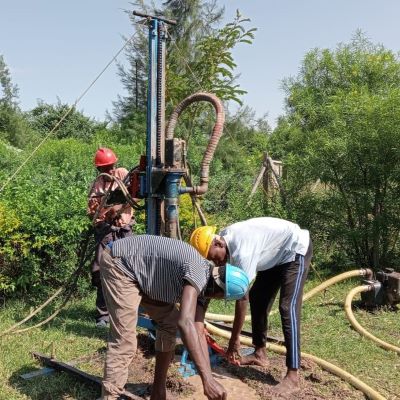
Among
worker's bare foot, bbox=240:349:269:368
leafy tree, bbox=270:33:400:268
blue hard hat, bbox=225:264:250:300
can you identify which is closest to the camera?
blue hard hat, bbox=225:264:250:300

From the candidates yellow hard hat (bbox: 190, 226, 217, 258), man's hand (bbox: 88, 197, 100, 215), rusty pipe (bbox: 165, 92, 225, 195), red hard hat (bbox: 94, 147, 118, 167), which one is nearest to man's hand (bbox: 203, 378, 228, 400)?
yellow hard hat (bbox: 190, 226, 217, 258)

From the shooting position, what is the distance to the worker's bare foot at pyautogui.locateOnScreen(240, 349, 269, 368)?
4.63 m

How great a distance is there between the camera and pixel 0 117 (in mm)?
31500

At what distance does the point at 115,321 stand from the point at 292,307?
153 cm

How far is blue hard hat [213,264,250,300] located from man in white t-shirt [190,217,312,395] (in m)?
0.46

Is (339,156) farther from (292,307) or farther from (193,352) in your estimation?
(193,352)

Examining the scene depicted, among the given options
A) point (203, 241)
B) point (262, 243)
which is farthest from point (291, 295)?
point (203, 241)

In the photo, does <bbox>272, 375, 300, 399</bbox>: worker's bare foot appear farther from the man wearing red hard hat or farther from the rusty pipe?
the man wearing red hard hat

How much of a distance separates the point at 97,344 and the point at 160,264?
7.11 feet

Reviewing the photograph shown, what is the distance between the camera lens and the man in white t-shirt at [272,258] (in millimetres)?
3805

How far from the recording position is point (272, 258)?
14.0ft

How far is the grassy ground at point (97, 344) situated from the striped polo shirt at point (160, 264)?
1249 millimetres

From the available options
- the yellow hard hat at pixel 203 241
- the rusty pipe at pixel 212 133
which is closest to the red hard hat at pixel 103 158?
the rusty pipe at pixel 212 133

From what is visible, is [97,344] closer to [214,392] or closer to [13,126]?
[214,392]
